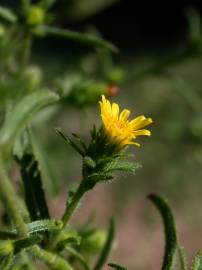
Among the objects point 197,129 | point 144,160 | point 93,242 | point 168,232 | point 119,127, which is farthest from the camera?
point 144,160

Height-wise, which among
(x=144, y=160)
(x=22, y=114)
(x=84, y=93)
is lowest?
(x=22, y=114)

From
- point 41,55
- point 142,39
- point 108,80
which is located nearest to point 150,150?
point 41,55

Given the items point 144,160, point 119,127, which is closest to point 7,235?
point 119,127

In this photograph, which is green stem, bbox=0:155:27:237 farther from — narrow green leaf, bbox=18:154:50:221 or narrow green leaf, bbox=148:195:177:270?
narrow green leaf, bbox=148:195:177:270

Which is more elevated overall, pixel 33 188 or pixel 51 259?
pixel 33 188

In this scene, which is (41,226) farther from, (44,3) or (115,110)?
(44,3)

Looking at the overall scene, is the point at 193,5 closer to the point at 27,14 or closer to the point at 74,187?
the point at 27,14

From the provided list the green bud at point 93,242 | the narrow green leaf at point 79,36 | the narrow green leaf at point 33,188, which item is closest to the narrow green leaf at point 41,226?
the narrow green leaf at point 33,188
